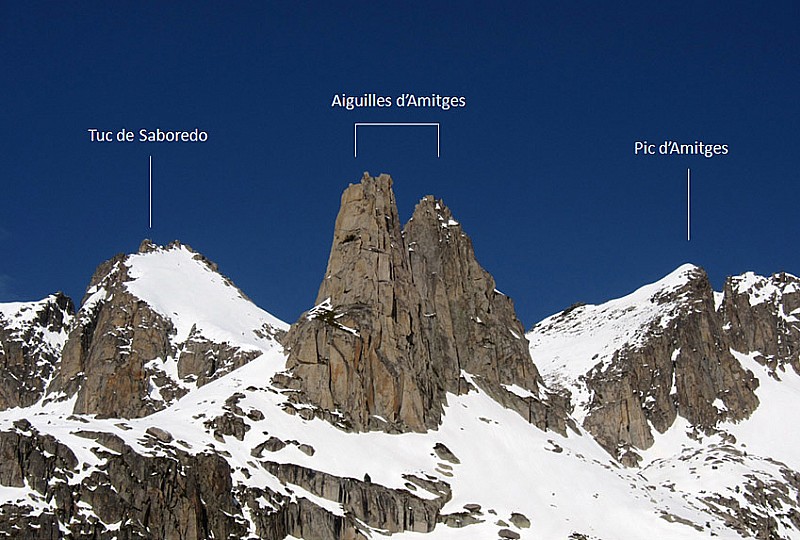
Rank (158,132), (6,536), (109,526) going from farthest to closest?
(109,526) → (6,536) → (158,132)

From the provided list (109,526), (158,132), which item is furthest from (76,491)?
(158,132)

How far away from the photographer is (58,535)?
187375 millimetres

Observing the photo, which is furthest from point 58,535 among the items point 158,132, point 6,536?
point 158,132

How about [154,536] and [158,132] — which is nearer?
[158,132]

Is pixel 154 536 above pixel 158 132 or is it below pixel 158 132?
below

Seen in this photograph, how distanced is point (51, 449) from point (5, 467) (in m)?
6.51

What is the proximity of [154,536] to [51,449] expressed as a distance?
16.9 m

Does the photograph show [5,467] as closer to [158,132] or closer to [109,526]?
[109,526]

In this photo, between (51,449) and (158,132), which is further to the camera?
(51,449)

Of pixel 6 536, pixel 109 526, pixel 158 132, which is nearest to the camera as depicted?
pixel 158 132

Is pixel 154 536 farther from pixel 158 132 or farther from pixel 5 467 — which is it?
pixel 158 132

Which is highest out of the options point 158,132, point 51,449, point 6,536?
point 158,132

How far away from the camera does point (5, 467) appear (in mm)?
195000

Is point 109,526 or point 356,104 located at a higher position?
point 356,104
